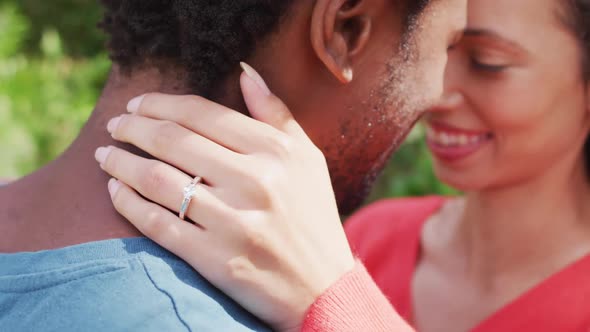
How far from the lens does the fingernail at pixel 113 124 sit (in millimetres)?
1519

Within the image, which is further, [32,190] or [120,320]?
[32,190]

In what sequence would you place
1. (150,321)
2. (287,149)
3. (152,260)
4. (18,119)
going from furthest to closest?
(18,119)
(287,149)
(152,260)
(150,321)


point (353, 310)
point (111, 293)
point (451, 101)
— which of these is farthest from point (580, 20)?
point (111, 293)

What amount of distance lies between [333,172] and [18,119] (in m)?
2.78

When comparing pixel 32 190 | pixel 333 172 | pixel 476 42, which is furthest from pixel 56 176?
pixel 476 42

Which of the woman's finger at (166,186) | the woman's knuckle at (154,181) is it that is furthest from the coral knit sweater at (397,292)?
the woman's knuckle at (154,181)

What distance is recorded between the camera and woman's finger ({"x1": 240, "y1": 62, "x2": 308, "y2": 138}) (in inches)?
58.2

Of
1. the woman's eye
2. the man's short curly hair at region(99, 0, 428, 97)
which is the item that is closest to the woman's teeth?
the woman's eye

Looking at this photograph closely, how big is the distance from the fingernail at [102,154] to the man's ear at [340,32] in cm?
49

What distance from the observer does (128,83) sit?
5.13ft

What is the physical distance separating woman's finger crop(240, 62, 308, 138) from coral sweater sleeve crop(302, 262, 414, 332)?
331 millimetres

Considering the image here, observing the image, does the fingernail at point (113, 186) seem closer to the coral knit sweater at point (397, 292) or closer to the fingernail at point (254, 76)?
the fingernail at point (254, 76)

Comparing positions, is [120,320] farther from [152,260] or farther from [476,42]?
[476,42]

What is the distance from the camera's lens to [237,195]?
1.46m
